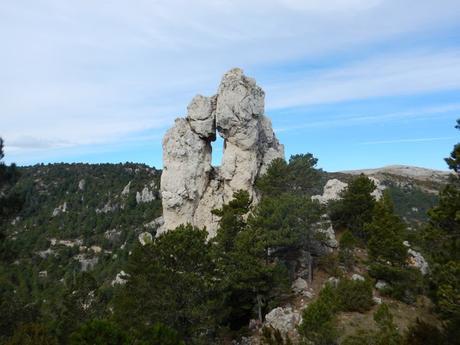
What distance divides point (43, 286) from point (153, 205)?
40.0 meters

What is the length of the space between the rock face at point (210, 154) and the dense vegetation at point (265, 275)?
4.96 m

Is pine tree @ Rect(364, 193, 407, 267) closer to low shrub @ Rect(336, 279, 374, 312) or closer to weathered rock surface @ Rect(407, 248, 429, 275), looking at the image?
low shrub @ Rect(336, 279, 374, 312)

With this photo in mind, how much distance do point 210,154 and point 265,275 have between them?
2214 centimetres

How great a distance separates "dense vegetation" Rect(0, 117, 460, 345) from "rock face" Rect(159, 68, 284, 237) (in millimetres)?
4962

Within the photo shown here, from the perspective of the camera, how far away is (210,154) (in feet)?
164

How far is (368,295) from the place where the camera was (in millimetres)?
31812

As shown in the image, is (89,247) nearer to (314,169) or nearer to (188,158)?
(188,158)

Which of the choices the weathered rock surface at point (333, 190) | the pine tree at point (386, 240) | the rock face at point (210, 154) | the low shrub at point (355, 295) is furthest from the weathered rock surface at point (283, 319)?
the weathered rock surface at point (333, 190)

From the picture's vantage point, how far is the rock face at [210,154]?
46906 mm

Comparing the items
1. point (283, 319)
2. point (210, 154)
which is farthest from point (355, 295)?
point (210, 154)

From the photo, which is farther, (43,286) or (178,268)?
(43,286)

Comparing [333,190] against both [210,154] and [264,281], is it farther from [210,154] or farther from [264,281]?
[264,281]

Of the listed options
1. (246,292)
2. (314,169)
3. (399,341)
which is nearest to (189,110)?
(314,169)

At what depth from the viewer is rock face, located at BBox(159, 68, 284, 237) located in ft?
154
